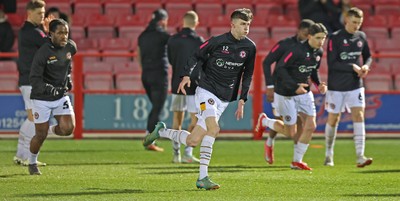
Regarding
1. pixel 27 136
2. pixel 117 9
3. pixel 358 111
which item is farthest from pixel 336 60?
pixel 117 9

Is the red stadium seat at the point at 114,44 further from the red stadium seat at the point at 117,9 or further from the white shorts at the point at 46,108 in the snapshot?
the white shorts at the point at 46,108

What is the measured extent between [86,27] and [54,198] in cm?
1452

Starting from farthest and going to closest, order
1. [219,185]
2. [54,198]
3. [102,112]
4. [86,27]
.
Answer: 1. [86,27]
2. [102,112]
3. [219,185]
4. [54,198]

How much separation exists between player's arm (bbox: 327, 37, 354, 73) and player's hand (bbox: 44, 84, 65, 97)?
14.2 ft

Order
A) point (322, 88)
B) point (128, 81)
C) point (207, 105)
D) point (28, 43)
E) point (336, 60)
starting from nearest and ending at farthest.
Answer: point (207, 105)
point (28, 43)
point (322, 88)
point (336, 60)
point (128, 81)

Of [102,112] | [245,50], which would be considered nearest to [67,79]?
[245,50]

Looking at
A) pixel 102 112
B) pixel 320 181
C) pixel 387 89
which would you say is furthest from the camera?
pixel 387 89

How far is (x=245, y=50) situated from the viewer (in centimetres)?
1197

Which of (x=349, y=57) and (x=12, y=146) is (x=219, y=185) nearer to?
(x=349, y=57)

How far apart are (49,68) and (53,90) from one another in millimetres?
284

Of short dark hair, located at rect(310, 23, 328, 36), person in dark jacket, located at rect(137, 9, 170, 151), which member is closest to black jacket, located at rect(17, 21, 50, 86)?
short dark hair, located at rect(310, 23, 328, 36)

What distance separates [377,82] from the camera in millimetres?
23047

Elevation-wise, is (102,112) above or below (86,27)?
below

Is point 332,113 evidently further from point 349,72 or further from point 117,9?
point 117,9
